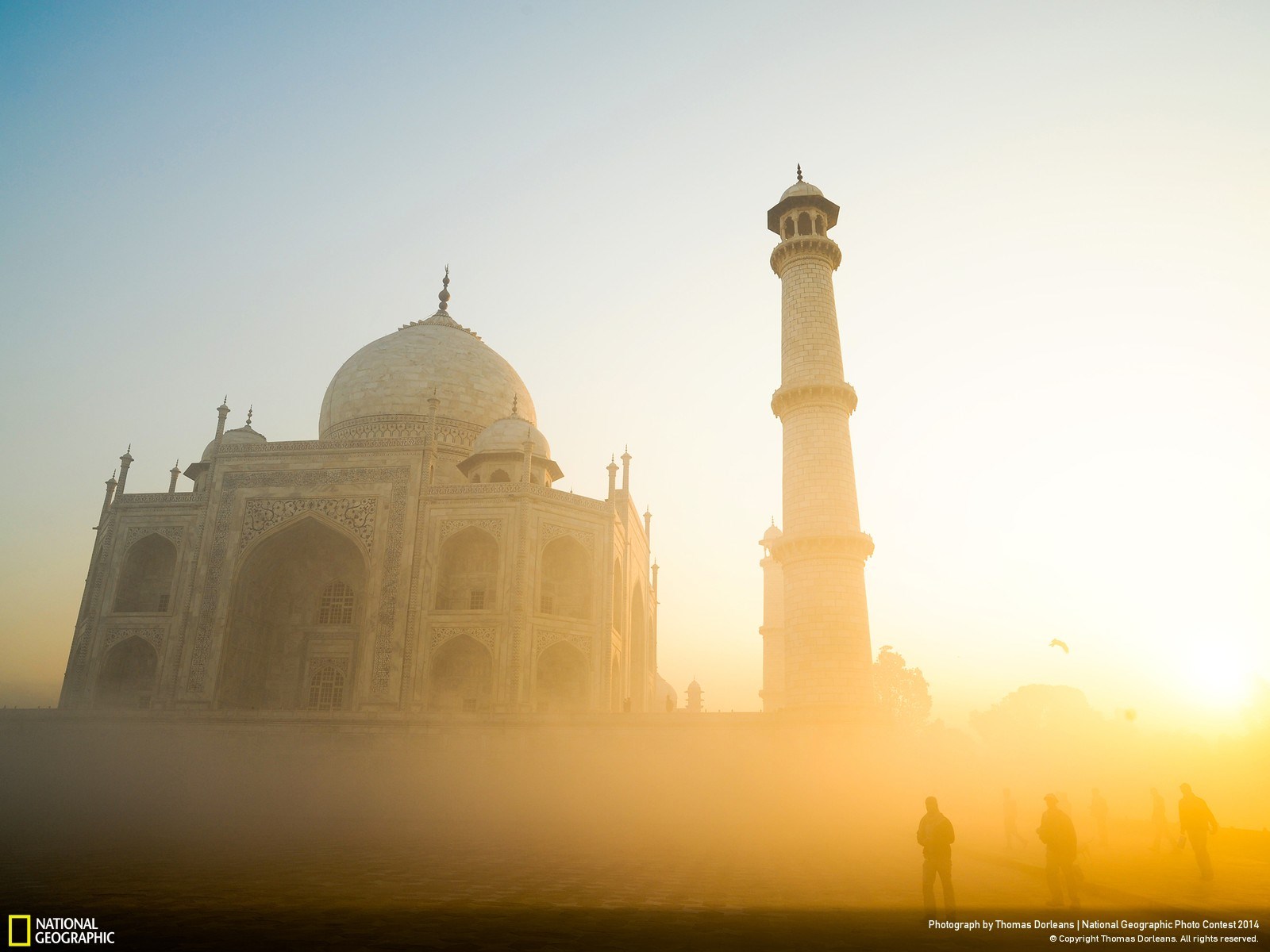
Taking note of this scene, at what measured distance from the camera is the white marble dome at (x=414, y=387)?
111 ft

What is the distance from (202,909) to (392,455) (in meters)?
21.5

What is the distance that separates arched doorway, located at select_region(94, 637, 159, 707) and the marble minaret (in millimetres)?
20689

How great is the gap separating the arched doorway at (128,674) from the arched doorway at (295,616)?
10.0 ft

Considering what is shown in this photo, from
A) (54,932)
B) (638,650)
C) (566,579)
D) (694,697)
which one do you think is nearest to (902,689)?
(694,697)

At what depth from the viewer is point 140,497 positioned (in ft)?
95.0

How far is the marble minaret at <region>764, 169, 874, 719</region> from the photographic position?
61.0 feet

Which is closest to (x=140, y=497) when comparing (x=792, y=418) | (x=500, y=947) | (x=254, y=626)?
(x=254, y=626)

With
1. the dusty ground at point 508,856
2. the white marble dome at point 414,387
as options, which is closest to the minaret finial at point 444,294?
the white marble dome at point 414,387

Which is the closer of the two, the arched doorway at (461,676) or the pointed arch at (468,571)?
the arched doorway at (461,676)

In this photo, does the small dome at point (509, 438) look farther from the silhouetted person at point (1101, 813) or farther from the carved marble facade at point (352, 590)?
the silhouetted person at point (1101, 813)

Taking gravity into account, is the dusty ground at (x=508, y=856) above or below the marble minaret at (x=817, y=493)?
below

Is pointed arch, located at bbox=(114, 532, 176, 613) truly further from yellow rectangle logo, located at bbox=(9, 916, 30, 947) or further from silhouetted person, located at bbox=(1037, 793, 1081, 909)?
silhouetted person, located at bbox=(1037, 793, 1081, 909)

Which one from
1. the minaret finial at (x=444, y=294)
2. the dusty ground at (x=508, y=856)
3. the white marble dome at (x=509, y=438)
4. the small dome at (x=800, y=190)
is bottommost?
the dusty ground at (x=508, y=856)

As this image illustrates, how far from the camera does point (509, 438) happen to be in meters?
31.2
